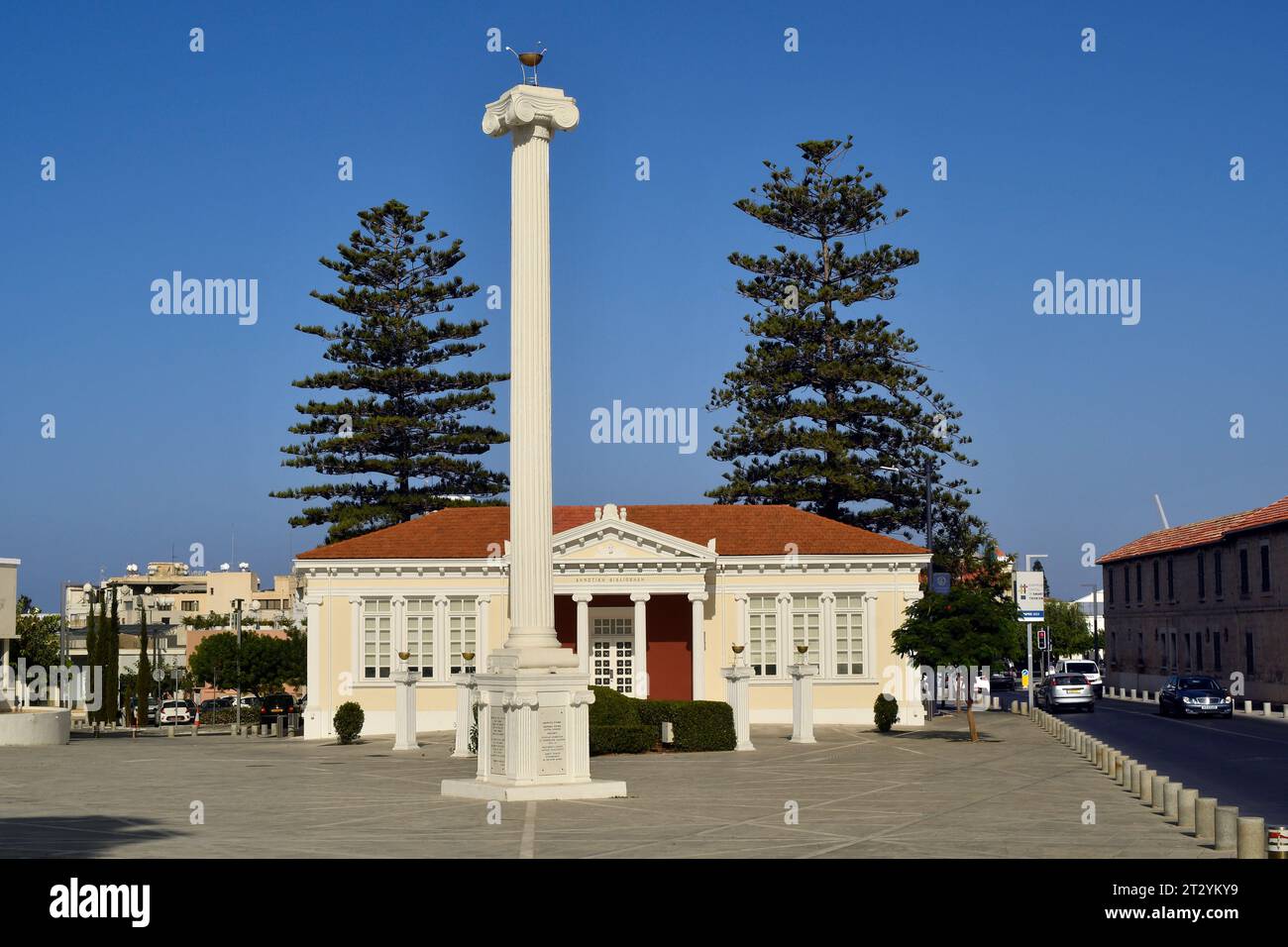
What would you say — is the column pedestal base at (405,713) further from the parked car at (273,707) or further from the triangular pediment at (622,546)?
the parked car at (273,707)

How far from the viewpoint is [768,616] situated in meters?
48.0

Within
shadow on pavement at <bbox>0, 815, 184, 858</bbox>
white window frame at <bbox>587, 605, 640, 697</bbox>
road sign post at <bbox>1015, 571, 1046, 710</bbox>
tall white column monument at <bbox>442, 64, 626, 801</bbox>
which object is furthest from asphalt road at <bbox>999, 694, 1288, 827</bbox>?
shadow on pavement at <bbox>0, 815, 184, 858</bbox>

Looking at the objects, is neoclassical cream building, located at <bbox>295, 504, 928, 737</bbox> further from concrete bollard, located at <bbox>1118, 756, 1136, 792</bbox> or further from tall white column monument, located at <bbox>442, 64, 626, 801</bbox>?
tall white column monument, located at <bbox>442, 64, 626, 801</bbox>

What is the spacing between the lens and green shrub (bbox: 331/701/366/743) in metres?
43.6

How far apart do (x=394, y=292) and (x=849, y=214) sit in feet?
69.6

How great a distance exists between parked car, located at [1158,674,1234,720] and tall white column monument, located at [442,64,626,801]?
3432 cm

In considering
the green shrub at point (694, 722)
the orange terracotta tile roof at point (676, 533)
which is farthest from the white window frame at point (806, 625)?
the green shrub at point (694, 722)

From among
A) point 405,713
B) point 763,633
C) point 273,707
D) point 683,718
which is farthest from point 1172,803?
point 273,707

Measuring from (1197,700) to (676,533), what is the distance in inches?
757

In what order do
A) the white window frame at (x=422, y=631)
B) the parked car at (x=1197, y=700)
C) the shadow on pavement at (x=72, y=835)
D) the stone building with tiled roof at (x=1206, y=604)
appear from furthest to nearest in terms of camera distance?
the stone building with tiled roof at (x=1206, y=604) → the parked car at (x=1197, y=700) → the white window frame at (x=422, y=631) → the shadow on pavement at (x=72, y=835)

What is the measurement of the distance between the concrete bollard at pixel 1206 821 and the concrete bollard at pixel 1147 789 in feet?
14.6

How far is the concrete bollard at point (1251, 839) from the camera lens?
16.2m

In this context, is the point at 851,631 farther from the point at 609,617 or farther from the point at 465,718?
the point at 465,718

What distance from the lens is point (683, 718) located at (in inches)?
1500
